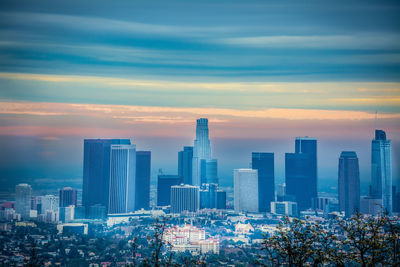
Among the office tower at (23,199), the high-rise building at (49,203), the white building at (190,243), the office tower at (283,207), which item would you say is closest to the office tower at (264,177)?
the office tower at (283,207)

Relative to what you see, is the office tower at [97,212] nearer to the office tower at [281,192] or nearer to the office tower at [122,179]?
the office tower at [122,179]

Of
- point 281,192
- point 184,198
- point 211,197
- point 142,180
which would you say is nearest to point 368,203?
point 281,192

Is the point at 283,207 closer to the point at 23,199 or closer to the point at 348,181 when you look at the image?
the point at 348,181

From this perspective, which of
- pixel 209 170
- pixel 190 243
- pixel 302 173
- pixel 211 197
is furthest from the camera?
pixel 209 170

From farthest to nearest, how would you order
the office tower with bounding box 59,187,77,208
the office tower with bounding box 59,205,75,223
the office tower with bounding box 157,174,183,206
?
the office tower with bounding box 157,174,183,206 → the office tower with bounding box 59,187,77,208 → the office tower with bounding box 59,205,75,223

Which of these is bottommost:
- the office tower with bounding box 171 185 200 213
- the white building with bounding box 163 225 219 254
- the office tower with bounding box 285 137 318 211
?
the white building with bounding box 163 225 219 254

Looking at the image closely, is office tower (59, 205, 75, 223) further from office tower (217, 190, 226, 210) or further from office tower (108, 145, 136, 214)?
office tower (217, 190, 226, 210)

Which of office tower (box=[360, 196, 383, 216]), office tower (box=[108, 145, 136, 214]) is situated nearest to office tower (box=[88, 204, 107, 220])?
office tower (box=[108, 145, 136, 214])
